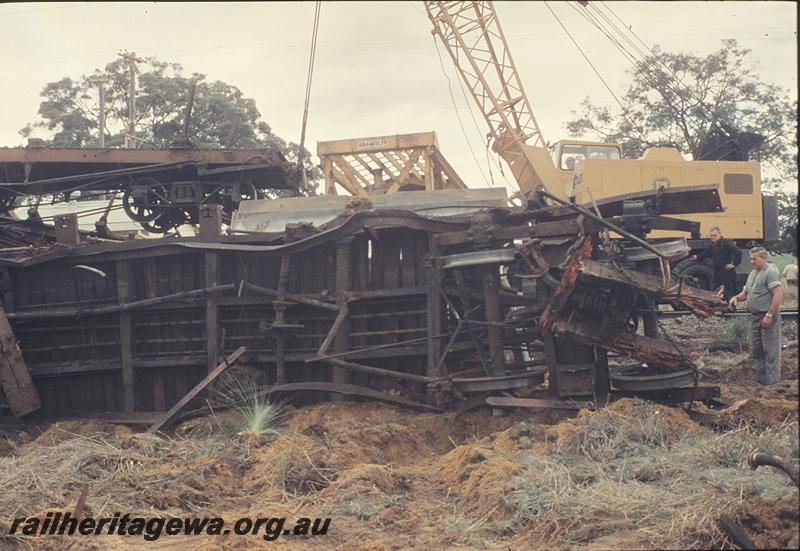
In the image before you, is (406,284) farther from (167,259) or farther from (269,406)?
(167,259)

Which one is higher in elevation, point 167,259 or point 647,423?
point 167,259

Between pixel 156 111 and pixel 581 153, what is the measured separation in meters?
20.4

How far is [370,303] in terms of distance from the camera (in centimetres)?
878

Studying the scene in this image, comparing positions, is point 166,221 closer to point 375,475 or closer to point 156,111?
point 375,475

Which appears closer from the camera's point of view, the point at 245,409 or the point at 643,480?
the point at 643,480

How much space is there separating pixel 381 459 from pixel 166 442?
7.89 ft

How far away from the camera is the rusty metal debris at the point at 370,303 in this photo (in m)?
7.45

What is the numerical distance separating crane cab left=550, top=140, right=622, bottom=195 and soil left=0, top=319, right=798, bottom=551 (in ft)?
33.7

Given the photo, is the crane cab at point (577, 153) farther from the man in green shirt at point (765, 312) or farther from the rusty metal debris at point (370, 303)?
the man in green shirt at point (765, 312)

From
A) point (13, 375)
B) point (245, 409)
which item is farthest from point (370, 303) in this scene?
point (13, 375)

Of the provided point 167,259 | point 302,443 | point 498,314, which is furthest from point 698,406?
point 167,259

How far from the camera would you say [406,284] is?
872cm

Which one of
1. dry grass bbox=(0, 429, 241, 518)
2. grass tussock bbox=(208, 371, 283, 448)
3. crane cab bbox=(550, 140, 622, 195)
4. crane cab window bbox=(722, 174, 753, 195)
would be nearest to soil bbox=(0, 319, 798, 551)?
dry grass bbox=(0, 429, 241, 518)

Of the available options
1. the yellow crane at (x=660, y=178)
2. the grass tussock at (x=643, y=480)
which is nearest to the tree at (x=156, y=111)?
the yellow crane at (x=660, y=178)
